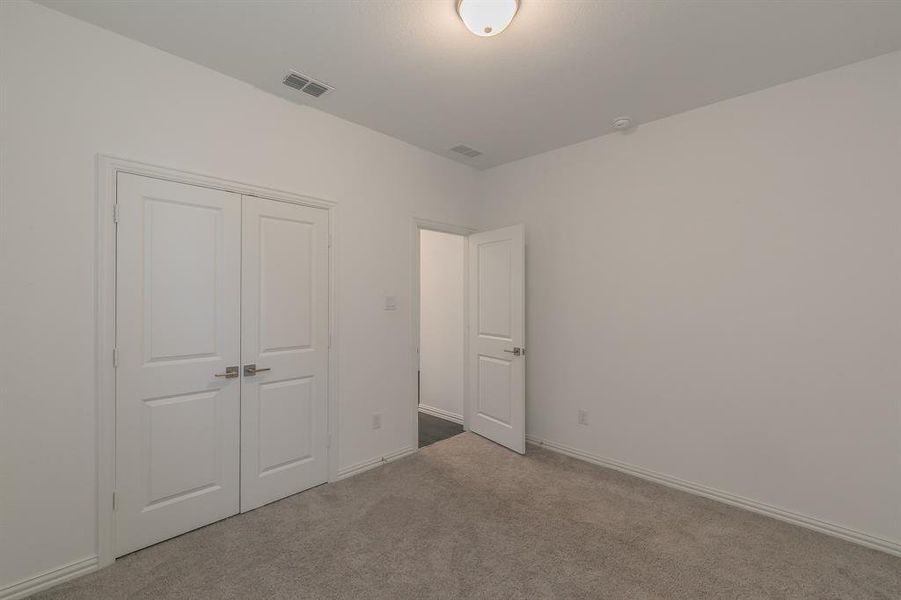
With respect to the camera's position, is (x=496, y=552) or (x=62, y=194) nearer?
(x=62, y=194)

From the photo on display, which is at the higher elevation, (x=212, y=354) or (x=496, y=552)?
(x=212, y=354)

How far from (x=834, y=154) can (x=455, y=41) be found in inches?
95.6

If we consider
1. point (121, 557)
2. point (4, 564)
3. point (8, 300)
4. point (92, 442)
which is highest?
point (8, 300)

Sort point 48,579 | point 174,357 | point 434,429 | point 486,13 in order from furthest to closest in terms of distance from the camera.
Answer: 1. point 434,429
2. point 174,357
3. point 48,579
4. point 486,13

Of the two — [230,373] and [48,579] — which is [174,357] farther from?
[48,579]

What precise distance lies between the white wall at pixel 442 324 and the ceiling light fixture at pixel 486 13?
8.49 feet

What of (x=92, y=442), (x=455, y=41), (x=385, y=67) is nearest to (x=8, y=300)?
(x=92, y=442)

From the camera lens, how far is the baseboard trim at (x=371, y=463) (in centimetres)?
306

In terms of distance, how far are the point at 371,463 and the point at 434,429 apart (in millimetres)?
1149

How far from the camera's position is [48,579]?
1886 millimetres

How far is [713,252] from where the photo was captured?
9.28 ft

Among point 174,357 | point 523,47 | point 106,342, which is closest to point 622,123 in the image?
point 523,47

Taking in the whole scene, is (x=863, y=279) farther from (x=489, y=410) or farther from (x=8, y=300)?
(x=8, y=300)

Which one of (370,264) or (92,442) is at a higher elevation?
(370,264)
